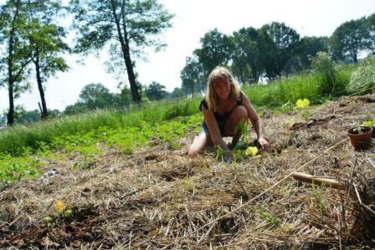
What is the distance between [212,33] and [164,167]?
5538cm

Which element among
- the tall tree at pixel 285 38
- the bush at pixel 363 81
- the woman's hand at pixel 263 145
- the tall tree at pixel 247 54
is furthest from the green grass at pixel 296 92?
the tall tree at pixel 285 38

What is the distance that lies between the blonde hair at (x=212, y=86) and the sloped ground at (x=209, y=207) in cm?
68

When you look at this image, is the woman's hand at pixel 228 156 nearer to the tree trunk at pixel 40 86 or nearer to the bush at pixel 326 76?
the bush at pixel 326 76

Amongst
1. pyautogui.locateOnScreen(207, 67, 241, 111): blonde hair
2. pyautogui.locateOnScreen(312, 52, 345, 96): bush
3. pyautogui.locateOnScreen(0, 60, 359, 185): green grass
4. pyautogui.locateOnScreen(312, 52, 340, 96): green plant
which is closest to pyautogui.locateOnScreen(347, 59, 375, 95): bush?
pyautogui.locateOnScreen(0, 60, 359, 185): green grass

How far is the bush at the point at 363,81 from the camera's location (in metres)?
5.96

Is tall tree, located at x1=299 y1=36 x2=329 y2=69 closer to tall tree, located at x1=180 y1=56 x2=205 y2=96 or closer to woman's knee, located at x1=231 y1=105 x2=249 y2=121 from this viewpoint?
tall tree, located at x1=180 y1=56 x2=205 y2=96

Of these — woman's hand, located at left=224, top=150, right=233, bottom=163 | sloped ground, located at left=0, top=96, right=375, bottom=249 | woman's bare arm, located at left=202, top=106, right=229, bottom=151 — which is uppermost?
woman's bare arm, located at left=202, top=106, right=229, bottom=151

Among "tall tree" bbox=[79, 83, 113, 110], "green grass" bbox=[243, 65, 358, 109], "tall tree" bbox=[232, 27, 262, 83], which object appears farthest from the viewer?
"tall tree" bbox=[79, 83, 113, 110]

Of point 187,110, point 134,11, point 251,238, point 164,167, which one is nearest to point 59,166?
point 164,167

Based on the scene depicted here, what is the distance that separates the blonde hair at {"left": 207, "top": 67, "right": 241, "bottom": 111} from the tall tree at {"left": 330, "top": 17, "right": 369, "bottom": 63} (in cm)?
8406

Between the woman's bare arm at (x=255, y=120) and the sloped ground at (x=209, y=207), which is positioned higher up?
the woman's bare arm at (x=255, y=120)

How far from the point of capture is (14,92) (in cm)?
1688

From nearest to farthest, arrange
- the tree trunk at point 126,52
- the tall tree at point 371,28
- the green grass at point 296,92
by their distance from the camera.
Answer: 1. the green grass at point 296,92
2. the tree trunk at point 126,52
3. the tall tree at point 371,28

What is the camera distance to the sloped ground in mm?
1301
